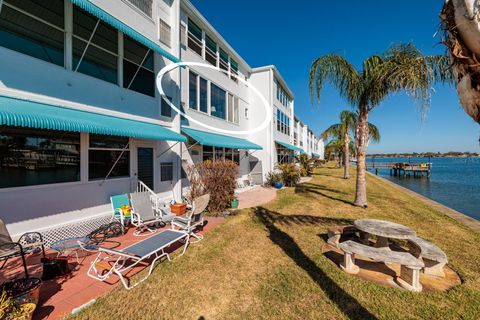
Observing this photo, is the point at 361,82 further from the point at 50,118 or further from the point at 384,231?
the point at 50,118

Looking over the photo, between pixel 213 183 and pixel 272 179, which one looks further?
pixel 272 179

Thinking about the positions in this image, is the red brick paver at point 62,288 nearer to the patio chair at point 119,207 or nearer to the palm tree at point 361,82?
the patio chair at point 119,207

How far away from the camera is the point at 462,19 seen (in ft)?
5.50

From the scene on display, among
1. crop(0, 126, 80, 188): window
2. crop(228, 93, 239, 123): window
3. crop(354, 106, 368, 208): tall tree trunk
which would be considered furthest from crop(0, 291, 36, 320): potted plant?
crop(228, 93, 239, 123): window

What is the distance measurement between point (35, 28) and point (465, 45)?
906cm

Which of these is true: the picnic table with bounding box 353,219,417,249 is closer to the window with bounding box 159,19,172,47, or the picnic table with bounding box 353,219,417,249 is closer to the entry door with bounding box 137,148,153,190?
the entry door with bounding box 137,148,153,190

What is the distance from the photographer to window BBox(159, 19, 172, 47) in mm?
9977

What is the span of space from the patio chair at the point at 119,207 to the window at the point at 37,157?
1.40 m

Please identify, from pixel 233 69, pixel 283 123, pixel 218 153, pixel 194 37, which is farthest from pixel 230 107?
pixel 283 123

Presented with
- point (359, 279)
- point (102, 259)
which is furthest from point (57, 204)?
point (359, 279)

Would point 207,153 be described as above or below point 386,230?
above

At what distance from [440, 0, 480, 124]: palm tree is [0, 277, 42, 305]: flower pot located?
6.08 m

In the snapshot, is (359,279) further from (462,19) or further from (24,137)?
(24,137)

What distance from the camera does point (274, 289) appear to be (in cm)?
432
